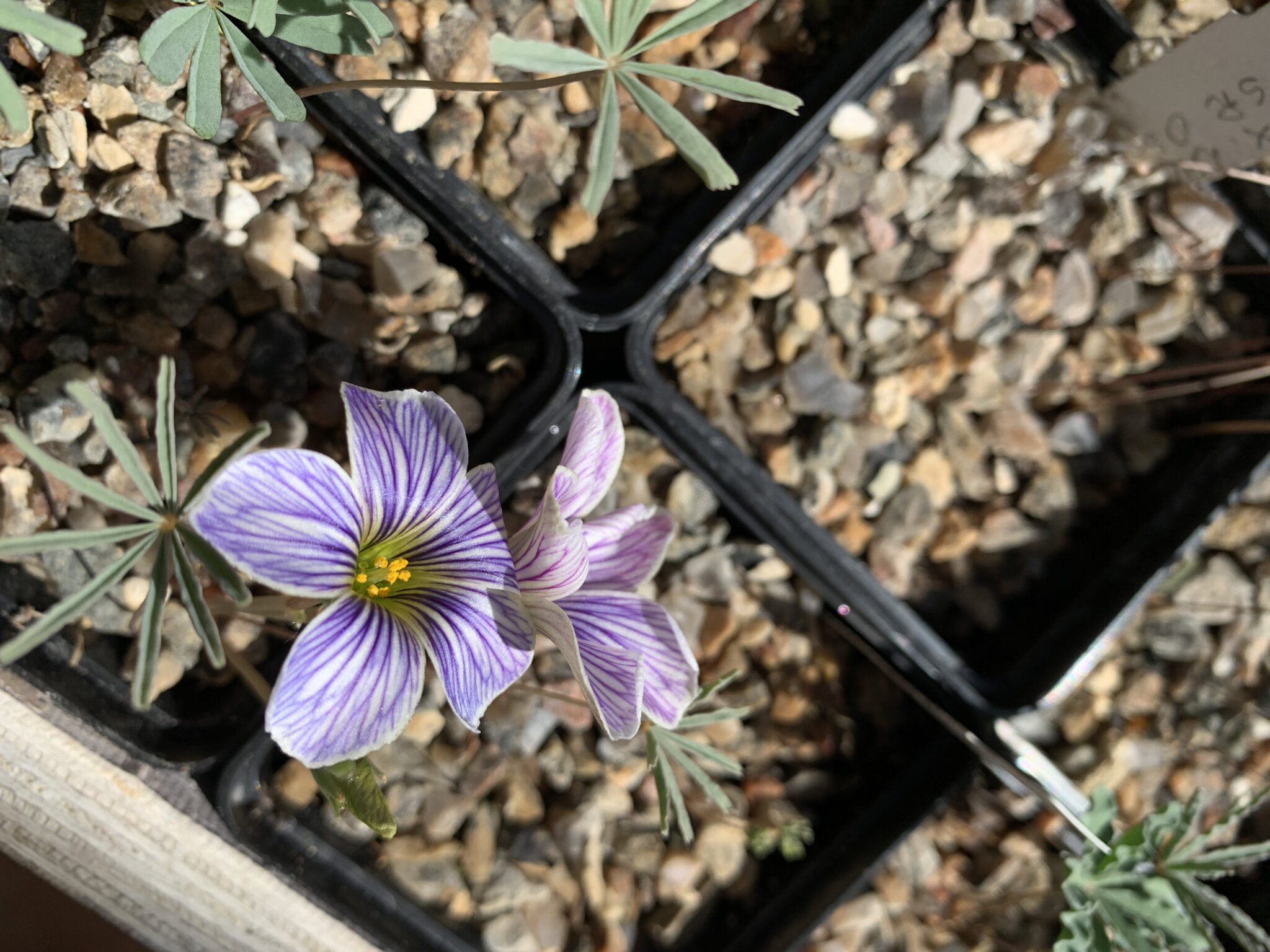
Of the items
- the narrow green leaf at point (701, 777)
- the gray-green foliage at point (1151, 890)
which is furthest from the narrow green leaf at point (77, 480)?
the gray-green foliage at point (1151, 890)

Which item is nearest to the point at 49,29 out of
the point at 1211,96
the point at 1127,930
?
the point at 1211,96

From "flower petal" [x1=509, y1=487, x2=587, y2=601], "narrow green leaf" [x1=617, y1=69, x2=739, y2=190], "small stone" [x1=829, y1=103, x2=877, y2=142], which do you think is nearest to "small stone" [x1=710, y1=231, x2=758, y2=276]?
"small stone" [x1=829, y1=103, x2=877, y2=142]

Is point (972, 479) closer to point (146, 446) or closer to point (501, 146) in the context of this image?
point (501, 146)

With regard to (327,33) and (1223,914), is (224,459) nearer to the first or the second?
(327,33)

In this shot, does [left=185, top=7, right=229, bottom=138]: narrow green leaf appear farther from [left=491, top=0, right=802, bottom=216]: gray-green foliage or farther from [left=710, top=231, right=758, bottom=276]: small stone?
[left=710, top=231, right=758, bottom=276]: small stone

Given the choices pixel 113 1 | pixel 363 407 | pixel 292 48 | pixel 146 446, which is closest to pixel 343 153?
pixel 292 48

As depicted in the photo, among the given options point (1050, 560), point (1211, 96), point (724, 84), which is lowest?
point (1050, 560)
